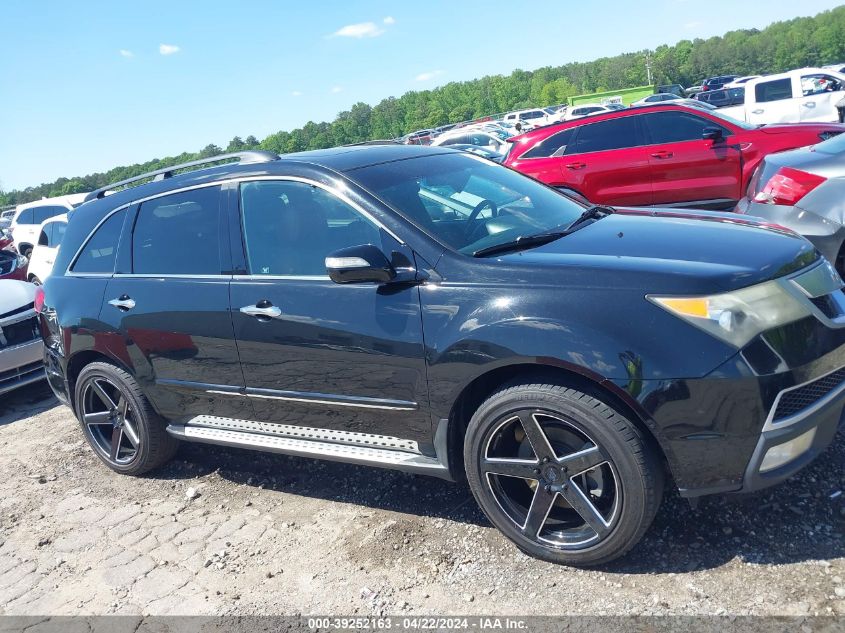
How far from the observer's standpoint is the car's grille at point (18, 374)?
6711 millimetres

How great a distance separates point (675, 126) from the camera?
30.5 ft

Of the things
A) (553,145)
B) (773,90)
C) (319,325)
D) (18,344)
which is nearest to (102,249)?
(319,325)

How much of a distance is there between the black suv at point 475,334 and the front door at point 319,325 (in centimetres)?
1

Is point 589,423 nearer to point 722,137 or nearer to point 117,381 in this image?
point 117,381

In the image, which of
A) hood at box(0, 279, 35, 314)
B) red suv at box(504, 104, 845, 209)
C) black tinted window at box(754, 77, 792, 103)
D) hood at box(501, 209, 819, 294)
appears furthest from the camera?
black tinted window at box(754, 77, 792, 103)

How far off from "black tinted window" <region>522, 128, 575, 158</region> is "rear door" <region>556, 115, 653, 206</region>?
88mm

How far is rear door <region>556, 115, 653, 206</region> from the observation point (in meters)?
9.39

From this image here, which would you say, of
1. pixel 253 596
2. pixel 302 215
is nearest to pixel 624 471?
pixel 253 596

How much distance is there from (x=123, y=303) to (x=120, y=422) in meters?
0.87

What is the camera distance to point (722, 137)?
29.2 feet

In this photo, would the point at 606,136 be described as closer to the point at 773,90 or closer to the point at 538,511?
the point at 538,511

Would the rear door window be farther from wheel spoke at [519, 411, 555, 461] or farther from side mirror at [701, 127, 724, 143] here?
wheel spoke at [519, 411, 555, 461]

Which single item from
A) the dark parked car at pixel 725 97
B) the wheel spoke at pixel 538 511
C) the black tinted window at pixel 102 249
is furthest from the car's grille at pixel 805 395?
the dark parked car at pixel 725 97

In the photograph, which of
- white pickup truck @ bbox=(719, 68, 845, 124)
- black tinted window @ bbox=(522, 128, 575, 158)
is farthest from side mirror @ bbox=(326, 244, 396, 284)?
white pickup truck @ bbox=(719, 68, 845, 124)
